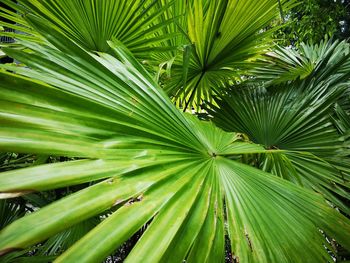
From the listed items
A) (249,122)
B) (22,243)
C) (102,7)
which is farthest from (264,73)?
(22,243)

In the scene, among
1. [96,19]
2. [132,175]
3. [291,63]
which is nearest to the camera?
[132,175]

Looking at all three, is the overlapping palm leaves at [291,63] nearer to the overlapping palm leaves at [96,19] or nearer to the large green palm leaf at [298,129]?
the large green palm leaf at [298,129]

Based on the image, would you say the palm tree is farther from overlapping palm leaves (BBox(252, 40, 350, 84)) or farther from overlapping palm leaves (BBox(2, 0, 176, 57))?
overlapping palm leaves (BBox(252, 40, 350, 84))

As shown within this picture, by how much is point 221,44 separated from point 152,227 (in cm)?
90

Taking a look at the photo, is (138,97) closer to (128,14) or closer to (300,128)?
(128,14)

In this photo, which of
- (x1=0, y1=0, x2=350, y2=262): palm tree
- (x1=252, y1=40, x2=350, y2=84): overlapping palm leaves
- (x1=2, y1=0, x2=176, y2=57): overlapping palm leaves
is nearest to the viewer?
(x1=0, y1=0, x2=350, y2=262): palm tree

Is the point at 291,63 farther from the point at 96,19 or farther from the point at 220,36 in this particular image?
the point at 96,19

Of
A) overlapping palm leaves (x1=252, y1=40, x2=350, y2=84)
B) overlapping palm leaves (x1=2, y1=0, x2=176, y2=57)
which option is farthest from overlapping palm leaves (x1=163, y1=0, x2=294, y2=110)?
overlapping palm leaves (x1=252, y1=40, x2=350, y2=84)

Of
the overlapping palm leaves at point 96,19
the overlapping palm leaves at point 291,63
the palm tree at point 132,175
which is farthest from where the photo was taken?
the overlapping palm leaves at point 291,63

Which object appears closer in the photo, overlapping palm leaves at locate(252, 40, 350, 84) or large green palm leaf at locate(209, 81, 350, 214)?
large green palm leaf at locate(209, 81, 350, 214)

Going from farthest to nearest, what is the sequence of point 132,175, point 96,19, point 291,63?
point 291,63, point 96,19, point 132,175

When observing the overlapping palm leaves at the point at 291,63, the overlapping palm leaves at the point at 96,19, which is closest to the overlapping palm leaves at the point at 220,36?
the overlapping palm leaves at the point at 96,19

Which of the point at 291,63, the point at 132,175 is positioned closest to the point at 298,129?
the point at 291,63

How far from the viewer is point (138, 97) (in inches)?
24.2
